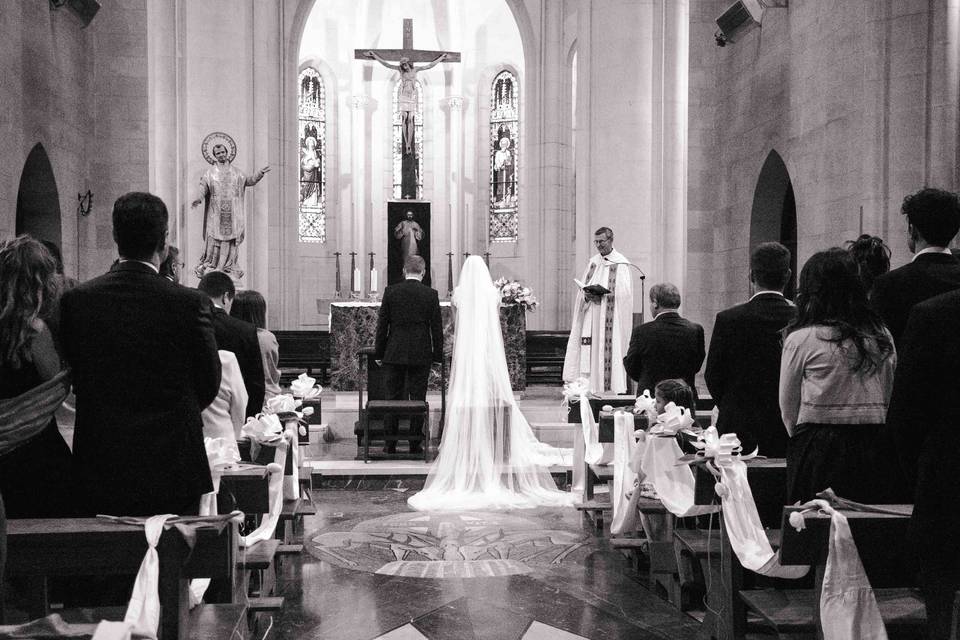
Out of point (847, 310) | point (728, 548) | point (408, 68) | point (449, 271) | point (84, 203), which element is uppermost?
point (408, 68)

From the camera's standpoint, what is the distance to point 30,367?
3.25 meters

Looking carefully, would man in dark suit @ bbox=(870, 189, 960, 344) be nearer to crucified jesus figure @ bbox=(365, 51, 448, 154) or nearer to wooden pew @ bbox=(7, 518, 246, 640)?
wooden pew @ bbox=(7, 518, 246, 640)

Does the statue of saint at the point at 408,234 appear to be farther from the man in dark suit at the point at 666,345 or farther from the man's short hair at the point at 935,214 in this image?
the man's short hair at the point at 935,214

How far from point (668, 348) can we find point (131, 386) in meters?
→ 3.68

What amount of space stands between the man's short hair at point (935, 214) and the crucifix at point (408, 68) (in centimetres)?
1810

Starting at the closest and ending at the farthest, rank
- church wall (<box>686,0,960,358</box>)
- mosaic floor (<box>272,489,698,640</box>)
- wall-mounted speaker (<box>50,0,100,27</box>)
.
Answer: mosaic floor (<box>272,489,698,640</box>), church wall (<box>686,0,960,358</box>), wall-mounted speaker (<box>50,0,100,27</box>)

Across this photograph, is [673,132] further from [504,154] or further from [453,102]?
[453,102]

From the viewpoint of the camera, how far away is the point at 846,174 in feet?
31.6

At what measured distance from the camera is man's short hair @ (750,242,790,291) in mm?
4500

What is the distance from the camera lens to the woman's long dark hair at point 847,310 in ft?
11.6

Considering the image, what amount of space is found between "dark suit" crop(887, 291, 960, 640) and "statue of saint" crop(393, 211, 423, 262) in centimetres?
1916

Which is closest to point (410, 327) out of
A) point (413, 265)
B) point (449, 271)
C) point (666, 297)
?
point (413, 265)

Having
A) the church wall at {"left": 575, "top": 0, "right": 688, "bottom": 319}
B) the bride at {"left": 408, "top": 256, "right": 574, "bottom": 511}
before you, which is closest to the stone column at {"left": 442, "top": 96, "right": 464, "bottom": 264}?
→ the church wall at {"left": 575, "top": 0, "right": 688, "bottom": 319}

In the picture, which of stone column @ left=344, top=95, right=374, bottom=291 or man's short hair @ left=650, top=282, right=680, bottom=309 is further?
stone column @ left=344, top=95, right=374, bottom=291
